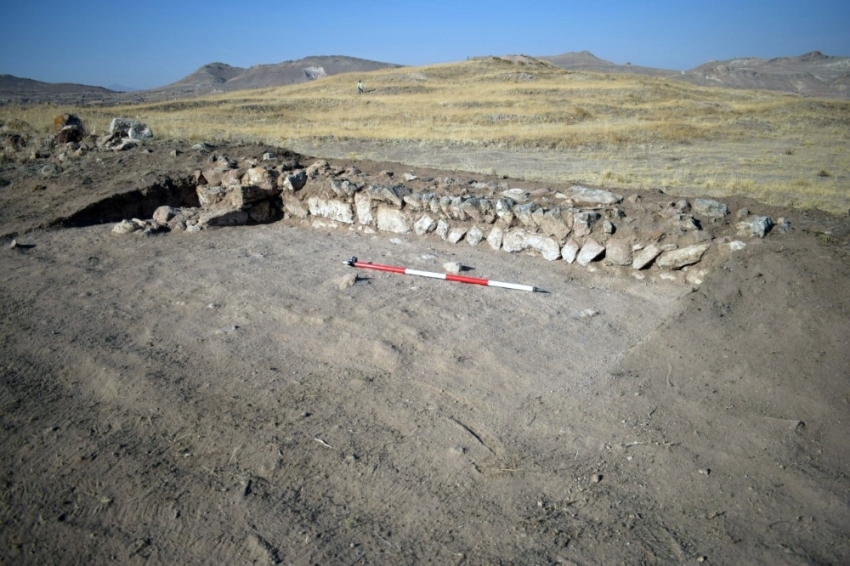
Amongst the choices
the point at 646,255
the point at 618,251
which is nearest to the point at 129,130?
the point at 618,251

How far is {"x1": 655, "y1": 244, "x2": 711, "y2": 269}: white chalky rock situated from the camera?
241 inches

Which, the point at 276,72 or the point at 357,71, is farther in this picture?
the point at 276,72

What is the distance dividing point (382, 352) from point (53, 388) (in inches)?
101

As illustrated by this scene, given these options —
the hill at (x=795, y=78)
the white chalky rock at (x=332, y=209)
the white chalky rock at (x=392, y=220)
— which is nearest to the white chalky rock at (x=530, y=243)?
the white chalky rock at (x=392, y=220)

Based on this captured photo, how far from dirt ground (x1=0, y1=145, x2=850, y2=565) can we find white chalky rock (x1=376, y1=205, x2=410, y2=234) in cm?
159

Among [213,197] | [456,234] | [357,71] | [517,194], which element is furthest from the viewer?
[357,71]

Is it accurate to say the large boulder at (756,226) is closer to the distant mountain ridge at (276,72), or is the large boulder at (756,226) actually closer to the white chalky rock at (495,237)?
the white chalky rock at (495,237)

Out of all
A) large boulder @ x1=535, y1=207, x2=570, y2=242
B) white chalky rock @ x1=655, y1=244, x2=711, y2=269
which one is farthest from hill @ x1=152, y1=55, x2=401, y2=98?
white chalky rock @ x1=655, y1=244, x2=711, y2=269

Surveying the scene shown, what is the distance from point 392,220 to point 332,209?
1099 mm

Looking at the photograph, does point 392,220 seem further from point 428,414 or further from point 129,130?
point 129,130

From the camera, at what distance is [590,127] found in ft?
75.2

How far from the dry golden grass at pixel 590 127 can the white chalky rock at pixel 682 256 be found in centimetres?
435

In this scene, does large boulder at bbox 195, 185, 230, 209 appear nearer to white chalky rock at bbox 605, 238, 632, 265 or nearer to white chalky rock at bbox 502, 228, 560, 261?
white chalky rock at bbox 502, 228, 560, 261

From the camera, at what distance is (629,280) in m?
6.34
